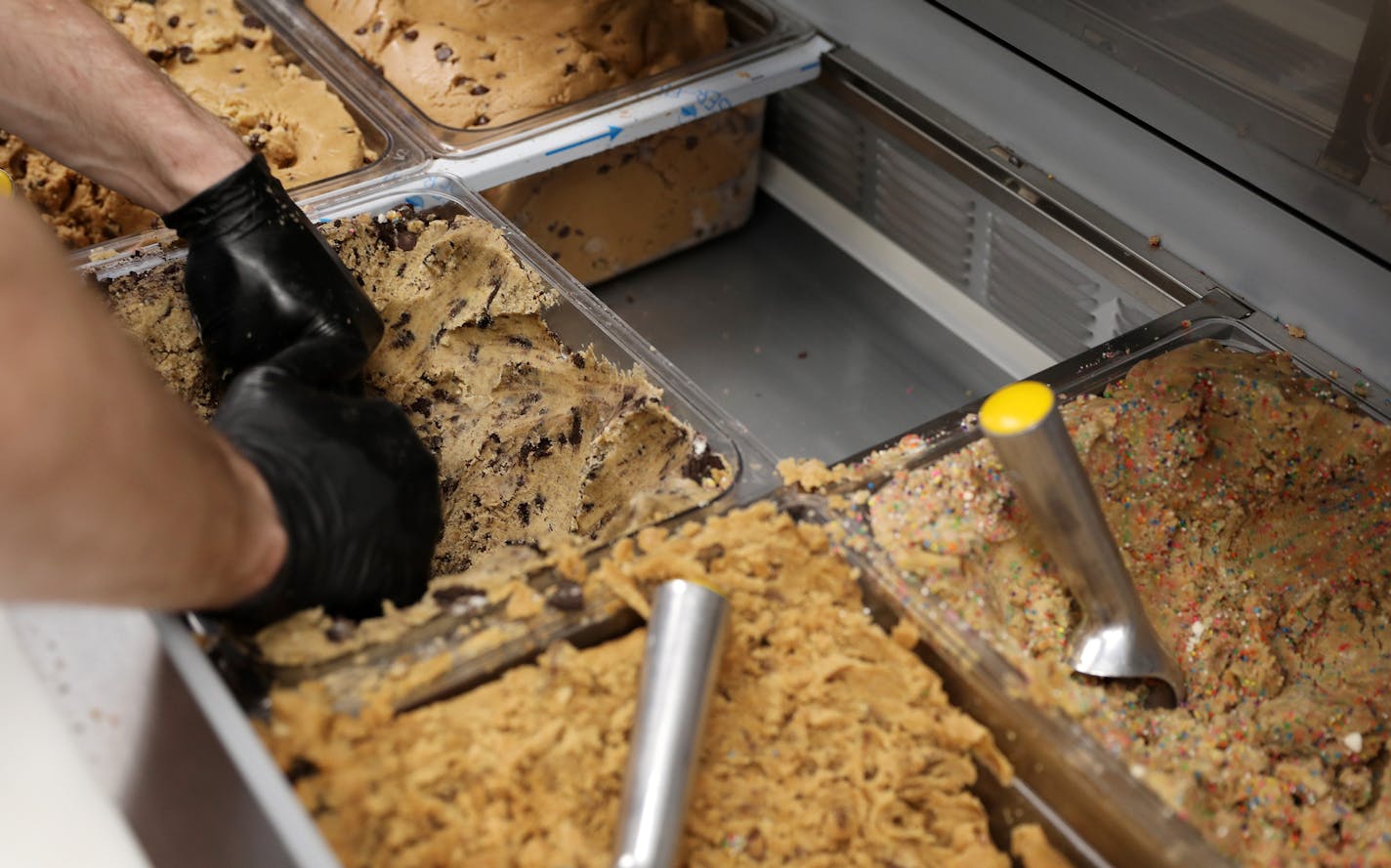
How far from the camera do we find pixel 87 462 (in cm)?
80

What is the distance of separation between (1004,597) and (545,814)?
526 millimetres

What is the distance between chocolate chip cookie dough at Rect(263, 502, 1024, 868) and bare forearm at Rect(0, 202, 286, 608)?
20 centimetres

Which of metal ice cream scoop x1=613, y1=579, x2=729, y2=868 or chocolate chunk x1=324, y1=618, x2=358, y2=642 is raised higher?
metal ice cream scoop x1=613, y1=579, x2=729, y2=868

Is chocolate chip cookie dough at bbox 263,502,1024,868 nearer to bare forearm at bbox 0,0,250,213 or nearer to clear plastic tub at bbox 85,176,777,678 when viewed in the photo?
clear plastic tub at bbox 85,176,777,678

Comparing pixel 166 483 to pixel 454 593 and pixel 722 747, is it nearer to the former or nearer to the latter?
pixel 454 593

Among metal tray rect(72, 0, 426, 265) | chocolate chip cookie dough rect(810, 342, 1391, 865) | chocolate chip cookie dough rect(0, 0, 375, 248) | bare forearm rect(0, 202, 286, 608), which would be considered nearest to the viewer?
bare forearm rect(0, 202, 286, 608)

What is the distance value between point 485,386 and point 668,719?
67 cm

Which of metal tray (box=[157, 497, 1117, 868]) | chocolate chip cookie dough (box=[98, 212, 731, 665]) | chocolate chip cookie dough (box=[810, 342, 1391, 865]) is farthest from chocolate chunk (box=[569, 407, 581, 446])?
chocolate chip cookie dough (box=[810, 342, 1391, 865])

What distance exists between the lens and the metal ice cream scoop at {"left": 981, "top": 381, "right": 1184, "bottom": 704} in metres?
1.03

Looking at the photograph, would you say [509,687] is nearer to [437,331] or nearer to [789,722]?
[789,722]

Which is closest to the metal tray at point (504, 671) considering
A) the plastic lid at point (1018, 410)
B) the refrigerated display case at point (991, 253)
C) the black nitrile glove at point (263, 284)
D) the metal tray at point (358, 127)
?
the refrigerated display case at point (991, 253)

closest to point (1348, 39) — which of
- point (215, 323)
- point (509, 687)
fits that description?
point (509, 687)

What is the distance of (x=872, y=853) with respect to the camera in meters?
1.07

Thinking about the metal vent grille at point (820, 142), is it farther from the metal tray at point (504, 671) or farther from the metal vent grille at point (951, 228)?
the metal tray at point (504, 671)
